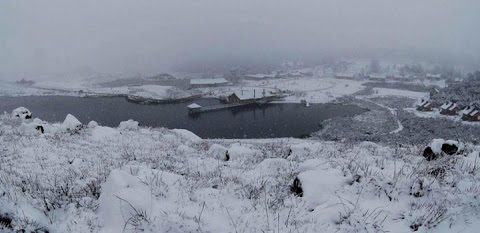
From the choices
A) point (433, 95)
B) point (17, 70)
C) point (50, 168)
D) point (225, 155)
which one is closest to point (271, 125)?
point (225, 155)

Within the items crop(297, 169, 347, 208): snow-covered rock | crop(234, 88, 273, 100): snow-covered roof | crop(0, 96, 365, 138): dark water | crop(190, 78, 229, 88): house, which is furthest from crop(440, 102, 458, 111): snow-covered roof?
crop(297, 169, 347, 208): snow-covered rock

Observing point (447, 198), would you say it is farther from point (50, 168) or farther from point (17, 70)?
point (17, 70)

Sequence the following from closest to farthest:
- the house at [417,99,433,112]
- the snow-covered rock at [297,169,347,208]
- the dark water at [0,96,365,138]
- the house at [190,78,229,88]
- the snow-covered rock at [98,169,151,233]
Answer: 1. the snow-covered rock at [98,169,151,233]
2. the snow-covered rock at [297,169,347,208]
3. the dark water at [0,96,365,138]
4. the house at [417,99,433,112]
5. the house at [190,78,229,88]

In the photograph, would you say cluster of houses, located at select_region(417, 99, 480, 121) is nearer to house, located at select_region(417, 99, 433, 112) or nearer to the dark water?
house, located at select_region(417, 99, 433, 112)

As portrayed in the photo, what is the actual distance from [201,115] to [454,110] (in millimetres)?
46341

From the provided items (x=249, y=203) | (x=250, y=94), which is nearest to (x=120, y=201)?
(x=249, y=203)

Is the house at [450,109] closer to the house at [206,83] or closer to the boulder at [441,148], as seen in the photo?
the boulder at [441,148]

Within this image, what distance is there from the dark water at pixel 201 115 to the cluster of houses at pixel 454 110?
1224cm

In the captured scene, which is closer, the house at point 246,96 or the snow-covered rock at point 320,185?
the snow-covered rock at point 320,185

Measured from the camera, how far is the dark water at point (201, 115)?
48312 millimetres

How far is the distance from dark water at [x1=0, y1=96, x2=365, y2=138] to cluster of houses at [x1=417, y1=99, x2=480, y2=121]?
40.1 feet

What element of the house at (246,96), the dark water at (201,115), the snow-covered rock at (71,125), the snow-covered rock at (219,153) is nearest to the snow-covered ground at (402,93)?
the dark water at (201,115)

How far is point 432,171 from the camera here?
21.4 ft

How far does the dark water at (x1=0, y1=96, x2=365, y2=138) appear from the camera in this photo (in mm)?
48312
